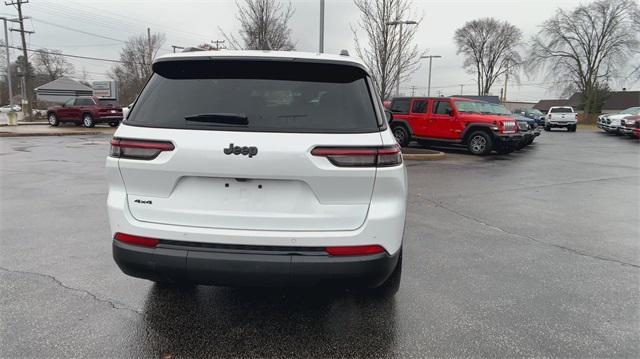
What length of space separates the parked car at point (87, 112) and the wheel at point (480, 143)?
68.2 feet

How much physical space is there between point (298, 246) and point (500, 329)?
1622mm

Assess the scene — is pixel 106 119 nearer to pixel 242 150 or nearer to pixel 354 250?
pixel 242 150

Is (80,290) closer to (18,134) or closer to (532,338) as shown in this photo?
(532,338)

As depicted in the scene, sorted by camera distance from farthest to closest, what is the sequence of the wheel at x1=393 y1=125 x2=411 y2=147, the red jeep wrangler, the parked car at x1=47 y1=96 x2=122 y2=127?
the parked car at x1=47 y1=96 x2=122 y2=127
the wheel at x1=393 y1=125 x2=411 y2=147
the red jeep wrangler

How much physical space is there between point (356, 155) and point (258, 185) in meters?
0.60

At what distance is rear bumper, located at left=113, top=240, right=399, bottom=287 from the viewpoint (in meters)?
2.37

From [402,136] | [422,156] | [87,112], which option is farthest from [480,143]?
[87,112]

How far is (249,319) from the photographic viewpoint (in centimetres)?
299

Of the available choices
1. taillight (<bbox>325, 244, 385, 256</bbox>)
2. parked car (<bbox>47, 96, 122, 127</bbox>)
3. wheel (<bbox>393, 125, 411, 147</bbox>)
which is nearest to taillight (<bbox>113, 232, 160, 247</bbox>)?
taillight (<bbox>325, 244, 385, 256</bbox>)

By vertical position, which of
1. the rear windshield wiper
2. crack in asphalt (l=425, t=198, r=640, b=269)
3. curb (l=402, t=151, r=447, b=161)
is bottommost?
crack in asphalt (l=425, t=198, r=640, b=269)

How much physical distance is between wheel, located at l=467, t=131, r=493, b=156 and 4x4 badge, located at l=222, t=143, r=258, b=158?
13.3 m

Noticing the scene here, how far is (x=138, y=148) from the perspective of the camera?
2.49 metres

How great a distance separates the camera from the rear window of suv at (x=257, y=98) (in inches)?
97.0

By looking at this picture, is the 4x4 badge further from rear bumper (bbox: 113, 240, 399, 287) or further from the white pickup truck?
the white pickup truck
